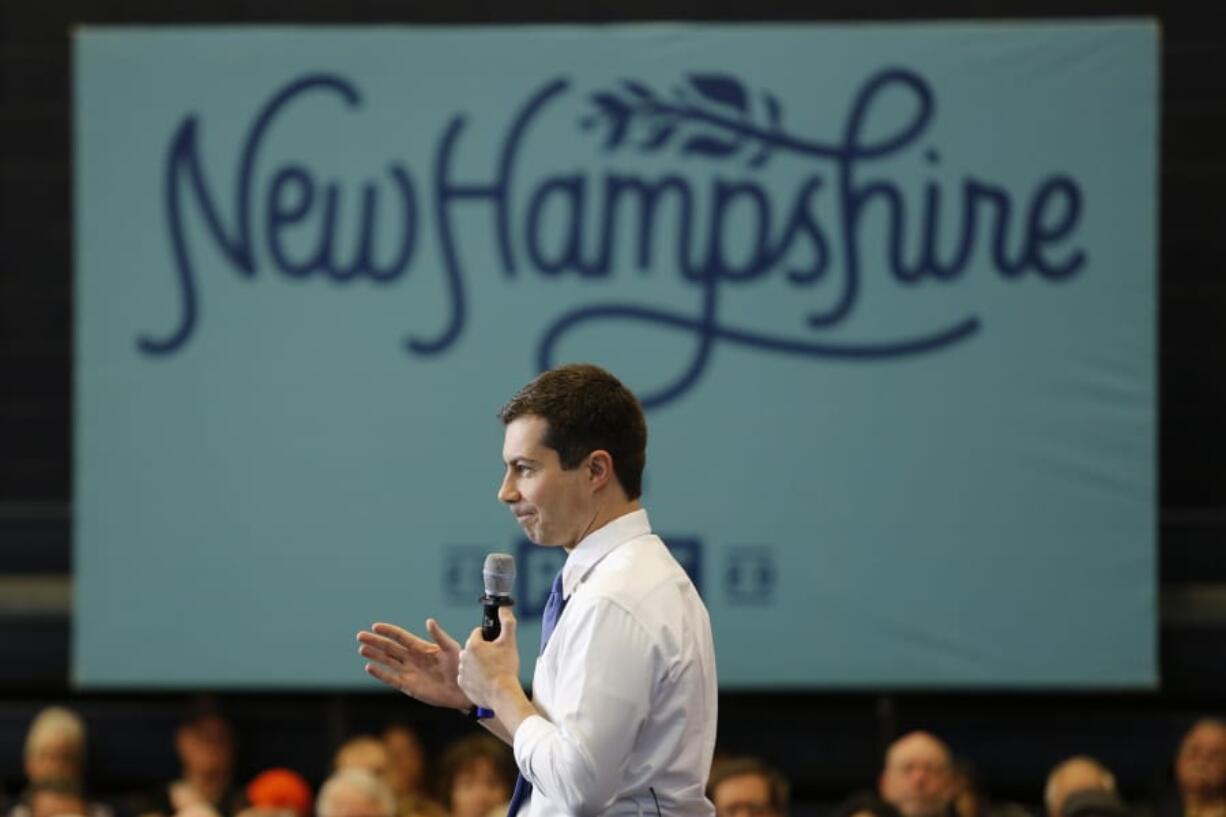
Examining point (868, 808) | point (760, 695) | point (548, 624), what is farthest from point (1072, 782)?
point (548, 624)

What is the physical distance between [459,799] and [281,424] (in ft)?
4.77

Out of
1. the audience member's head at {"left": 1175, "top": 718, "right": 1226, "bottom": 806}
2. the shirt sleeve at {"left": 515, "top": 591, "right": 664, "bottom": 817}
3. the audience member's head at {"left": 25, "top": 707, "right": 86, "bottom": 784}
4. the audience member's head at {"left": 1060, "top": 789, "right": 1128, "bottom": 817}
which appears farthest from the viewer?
the audience member's head at {"left": 25, "top": 707, "right": 86, "bottom": 784}

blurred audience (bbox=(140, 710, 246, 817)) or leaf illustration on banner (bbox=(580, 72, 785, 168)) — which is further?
blurred audience (bbox=(140, 710, 246, 817))

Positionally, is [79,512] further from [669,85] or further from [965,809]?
[965,809]

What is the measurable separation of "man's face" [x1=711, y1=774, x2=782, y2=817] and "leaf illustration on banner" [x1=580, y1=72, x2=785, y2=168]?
7.51 ft

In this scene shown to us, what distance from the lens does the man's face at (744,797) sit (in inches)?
205

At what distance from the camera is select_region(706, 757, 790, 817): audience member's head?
5219 millimetres

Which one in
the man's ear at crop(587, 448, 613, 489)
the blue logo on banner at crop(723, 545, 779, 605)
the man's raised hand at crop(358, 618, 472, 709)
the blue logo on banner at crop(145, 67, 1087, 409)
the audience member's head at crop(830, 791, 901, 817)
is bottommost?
the audience member's head at crop(830, 791, 901, 817)

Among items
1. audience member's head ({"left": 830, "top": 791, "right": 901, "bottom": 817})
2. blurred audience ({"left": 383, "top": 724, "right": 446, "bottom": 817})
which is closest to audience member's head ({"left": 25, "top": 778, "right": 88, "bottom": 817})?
blurred audience ({"left": 383, "top": 724, "right": 446, "bottom": 817})

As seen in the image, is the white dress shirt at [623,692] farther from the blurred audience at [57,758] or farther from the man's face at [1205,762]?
the blurred audience at [57,758]

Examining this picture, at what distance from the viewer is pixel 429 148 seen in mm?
6844

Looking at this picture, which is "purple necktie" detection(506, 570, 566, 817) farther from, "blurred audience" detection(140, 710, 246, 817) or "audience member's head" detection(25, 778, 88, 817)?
"blurred audience" detection(140, 710, 246, 817)

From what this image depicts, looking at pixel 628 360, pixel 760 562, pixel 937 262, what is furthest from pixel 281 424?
pixel 937 262

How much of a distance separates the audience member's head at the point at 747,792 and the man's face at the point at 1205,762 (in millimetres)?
1524
